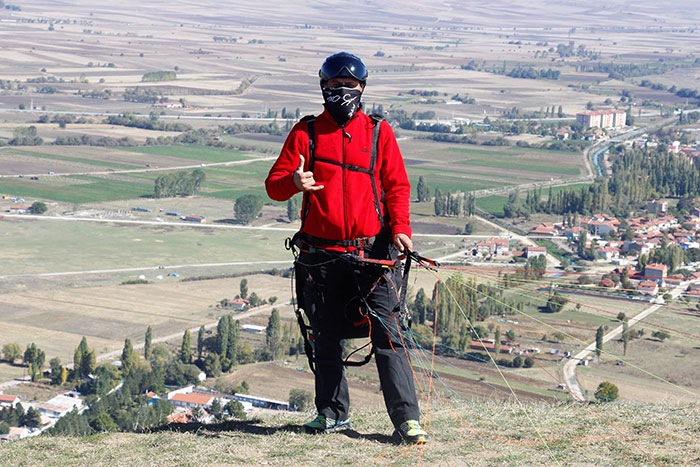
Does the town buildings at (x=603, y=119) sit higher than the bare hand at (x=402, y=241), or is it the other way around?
the town buildings at (x=603, y=119)

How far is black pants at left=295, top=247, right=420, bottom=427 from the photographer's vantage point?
741 centimetres

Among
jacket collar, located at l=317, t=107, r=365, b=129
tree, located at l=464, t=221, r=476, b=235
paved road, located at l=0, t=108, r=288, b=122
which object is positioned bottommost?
tree, located at l=464, t=221, r=476, b=235

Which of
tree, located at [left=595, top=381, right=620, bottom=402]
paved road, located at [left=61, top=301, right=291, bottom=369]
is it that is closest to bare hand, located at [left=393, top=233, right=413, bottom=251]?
tree, located at [left=595, top=381, right=620, bottom=402]

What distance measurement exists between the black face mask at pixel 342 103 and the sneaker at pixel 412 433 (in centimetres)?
249

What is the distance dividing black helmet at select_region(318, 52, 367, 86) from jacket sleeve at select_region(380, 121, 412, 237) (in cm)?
47

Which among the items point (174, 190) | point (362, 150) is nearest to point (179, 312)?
point (174, 190)

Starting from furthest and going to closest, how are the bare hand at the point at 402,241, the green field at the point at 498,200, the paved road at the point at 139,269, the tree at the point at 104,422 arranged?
the green field at the point at 498,200 < the paved road at the point at 139,269 < the tree at the point at 104,422 < the bare hand at the point at 402,241

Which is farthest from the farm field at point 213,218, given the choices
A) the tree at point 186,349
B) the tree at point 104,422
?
the tree at point 104,422

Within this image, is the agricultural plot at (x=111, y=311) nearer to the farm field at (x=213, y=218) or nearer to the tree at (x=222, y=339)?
the farm field at (x=213, y=218)

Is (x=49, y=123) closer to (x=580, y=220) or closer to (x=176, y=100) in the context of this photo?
(x=176, y=100)

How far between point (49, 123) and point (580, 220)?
3202 inches

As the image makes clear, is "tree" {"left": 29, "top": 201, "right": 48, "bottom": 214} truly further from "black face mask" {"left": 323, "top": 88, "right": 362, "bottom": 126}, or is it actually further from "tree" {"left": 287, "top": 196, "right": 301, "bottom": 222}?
"black face mask" {"left": 323, "top": 88, "right": 362, "bottom": 126}

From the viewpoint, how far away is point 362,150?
732cm

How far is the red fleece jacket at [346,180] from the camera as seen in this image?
23.8 feet
